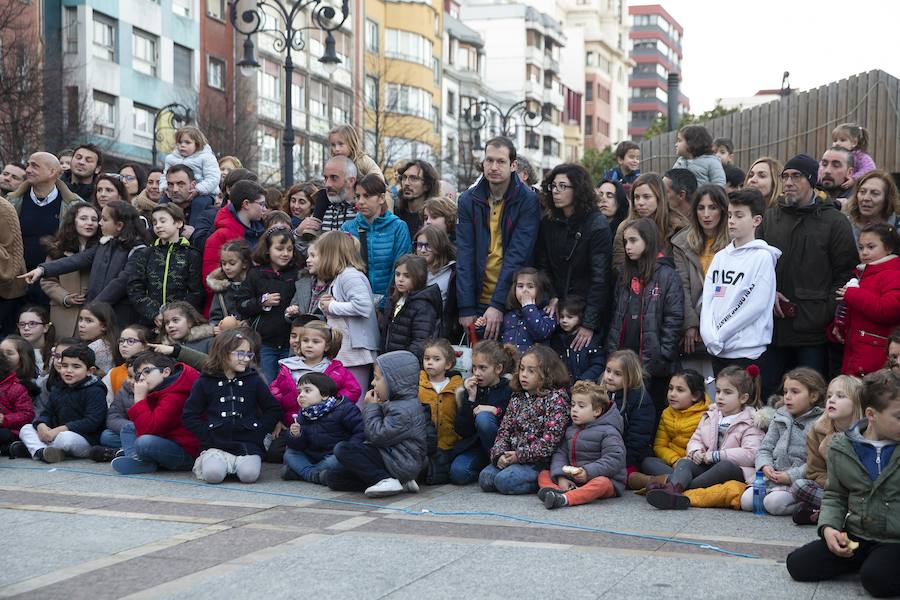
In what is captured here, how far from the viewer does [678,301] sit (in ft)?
29.7

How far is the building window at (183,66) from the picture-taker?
140 ft

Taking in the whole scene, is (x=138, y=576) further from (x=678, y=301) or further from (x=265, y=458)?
(x=678, y=301)

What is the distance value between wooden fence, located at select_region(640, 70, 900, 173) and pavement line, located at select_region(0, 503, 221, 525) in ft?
28.7

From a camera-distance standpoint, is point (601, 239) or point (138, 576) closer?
point (138, 576)

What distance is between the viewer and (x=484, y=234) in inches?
388

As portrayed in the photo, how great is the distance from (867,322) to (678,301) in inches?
54.9

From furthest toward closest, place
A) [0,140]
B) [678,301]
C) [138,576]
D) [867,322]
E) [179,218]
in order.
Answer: [0,140]
[179,218]
[678,301]
[867,322]
[138,576]

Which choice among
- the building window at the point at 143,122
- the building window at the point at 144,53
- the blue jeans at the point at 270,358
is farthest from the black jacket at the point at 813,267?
the building window at the point at 144,53

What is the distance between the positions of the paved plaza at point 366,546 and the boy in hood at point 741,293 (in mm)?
1367

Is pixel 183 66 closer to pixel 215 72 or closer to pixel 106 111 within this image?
pixel 215 72

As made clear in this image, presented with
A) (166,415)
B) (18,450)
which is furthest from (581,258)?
(18,450)

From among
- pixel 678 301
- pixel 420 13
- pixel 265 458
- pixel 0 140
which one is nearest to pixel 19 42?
pixel 0 140

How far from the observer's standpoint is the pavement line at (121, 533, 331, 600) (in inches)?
220

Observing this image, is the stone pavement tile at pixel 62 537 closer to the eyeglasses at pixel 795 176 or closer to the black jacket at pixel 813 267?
the black jacket at pixel 813 267
